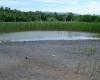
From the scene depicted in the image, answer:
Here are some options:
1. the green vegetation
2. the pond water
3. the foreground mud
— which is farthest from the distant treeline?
the foreground mud

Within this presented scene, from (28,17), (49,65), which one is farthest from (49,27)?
(49,65)

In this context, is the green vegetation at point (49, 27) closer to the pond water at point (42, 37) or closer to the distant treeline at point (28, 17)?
the pond water at point (42, 37)

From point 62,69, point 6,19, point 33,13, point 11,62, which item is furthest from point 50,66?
point 33,13

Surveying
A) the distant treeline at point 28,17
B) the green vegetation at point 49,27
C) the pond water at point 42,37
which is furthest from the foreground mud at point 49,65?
the distant treeline at point 28,17

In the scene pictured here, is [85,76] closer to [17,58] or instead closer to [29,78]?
[29,78]

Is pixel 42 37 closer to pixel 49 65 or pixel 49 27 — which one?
pixel 49 65

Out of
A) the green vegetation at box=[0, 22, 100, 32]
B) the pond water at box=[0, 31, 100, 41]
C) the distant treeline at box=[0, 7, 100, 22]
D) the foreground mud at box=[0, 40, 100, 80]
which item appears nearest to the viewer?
the foreground mud at box=[0, 40, 100, 80]

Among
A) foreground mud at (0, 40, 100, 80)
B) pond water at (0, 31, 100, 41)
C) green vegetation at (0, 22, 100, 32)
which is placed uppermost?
foreground mud at (0, 40, 100, 80)

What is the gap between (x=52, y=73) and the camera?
45.8 feet

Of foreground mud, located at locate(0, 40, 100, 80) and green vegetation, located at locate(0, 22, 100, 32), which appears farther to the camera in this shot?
green vegetation, located at locate(0, 22, 100, 32)

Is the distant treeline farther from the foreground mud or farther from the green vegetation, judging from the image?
the foreground mud

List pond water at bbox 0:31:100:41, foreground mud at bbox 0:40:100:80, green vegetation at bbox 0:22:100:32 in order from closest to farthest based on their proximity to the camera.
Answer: foreground mud at bbox 0:40:100:80 < pond water at bbox 0:31:100:41 < green vegetation at bbox 0:22:100:32

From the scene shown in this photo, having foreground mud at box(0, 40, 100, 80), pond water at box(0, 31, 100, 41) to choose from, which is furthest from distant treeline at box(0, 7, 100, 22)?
foreground mud at box(0, 40, 100, 80)

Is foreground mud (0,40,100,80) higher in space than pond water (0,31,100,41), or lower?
higher
